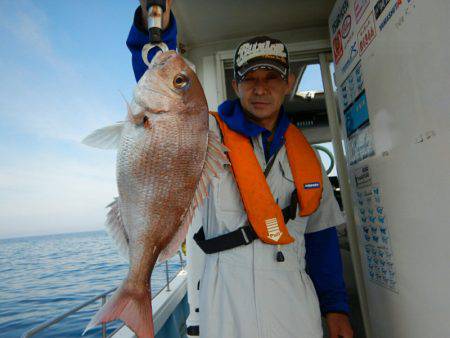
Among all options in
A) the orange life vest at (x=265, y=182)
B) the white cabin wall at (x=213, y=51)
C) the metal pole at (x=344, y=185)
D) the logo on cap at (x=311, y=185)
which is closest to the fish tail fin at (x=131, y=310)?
the orange life vest at (x=265, y=182)

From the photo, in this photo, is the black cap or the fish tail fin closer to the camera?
the fish tail fin

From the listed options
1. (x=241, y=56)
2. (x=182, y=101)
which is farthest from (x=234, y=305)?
(x=241, y=56)

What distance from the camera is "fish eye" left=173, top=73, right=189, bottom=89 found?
4.38 ft

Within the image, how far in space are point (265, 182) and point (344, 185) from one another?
1.37 m

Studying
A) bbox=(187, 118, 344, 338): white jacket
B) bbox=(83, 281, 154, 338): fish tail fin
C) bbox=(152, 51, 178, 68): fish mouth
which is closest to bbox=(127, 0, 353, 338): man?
bbox=(187, 118, 344, 338): white jacket

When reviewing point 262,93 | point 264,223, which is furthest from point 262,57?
point 264,223

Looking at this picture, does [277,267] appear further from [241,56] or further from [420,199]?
[241,56]

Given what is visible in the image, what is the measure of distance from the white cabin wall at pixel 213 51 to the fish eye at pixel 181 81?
167 centimetres

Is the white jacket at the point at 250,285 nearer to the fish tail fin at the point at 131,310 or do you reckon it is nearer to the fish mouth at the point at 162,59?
the fish tail fin at the point at 131,310

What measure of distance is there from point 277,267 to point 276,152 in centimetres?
68

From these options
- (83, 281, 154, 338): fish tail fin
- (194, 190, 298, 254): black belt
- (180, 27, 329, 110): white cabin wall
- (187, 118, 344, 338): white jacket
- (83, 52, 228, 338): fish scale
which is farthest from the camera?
(180, 27, 329, 110): white cabin wall

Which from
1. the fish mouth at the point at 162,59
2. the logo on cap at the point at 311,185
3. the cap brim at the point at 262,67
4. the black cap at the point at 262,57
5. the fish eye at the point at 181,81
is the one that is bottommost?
the logo on cap at the point at 311,185

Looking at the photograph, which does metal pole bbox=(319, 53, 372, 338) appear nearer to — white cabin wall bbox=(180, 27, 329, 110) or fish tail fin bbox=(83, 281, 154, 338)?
white cabin wall bbox=(180, 27, 329, 110)

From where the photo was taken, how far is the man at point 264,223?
1470mm
